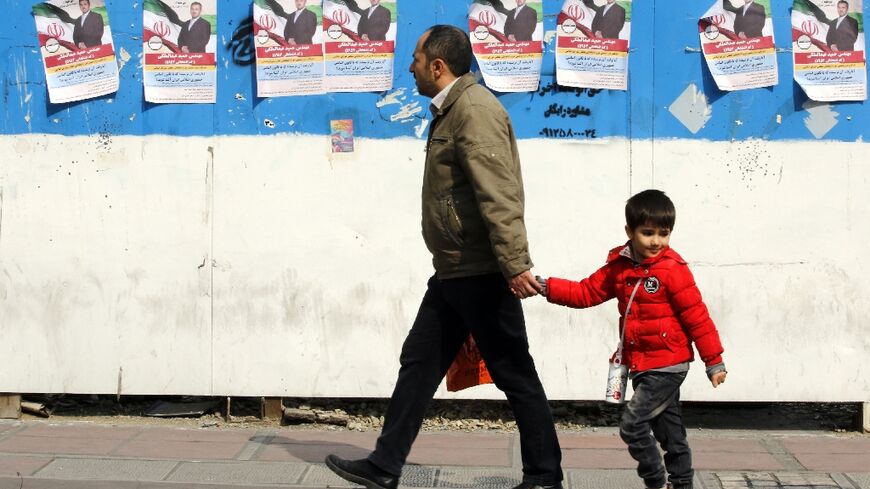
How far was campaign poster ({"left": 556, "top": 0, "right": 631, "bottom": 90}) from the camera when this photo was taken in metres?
5.83

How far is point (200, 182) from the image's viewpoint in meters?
6.02

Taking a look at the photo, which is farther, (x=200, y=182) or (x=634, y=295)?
(x=200, y=182)

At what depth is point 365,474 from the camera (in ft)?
15.6

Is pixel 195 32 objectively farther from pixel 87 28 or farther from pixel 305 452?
pixel 305 452

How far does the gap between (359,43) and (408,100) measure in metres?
0.36

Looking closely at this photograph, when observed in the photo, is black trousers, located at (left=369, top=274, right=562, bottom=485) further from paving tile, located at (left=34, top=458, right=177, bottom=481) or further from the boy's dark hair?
paving tile, located at (left=34, top=458, right=177, bottom=481)

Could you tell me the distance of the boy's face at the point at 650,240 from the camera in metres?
4.57

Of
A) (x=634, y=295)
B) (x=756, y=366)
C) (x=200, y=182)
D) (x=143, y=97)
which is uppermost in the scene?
(x=143, y=97)

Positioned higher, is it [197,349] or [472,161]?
[472,161]

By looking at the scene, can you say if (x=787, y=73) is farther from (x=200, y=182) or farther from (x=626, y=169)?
(x=200, y=182)

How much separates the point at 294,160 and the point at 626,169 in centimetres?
160

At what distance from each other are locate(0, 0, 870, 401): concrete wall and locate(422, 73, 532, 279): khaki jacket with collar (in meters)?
1.30

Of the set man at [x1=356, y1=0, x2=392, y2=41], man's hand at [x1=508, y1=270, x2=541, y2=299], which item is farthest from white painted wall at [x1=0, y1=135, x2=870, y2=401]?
man's hand at [x1=508, y1=270, x2=541, y2=299]

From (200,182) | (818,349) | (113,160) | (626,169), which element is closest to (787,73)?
(626,169)
